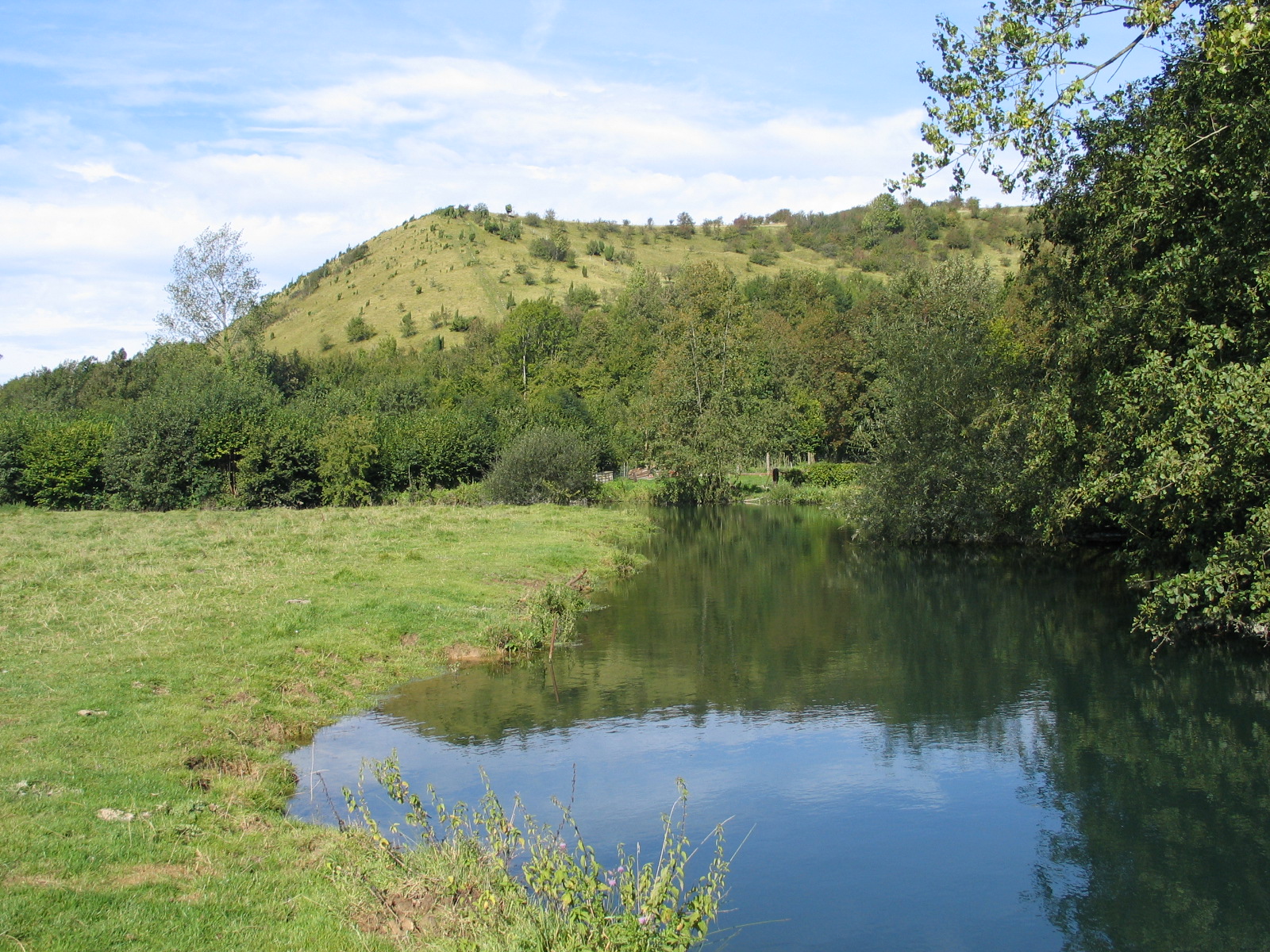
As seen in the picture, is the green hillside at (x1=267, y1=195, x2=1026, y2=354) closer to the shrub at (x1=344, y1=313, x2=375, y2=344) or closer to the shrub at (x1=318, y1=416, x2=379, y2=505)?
the shrub at (x1=344, y1=313, x2=375, y2=344)

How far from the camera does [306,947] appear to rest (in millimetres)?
6797

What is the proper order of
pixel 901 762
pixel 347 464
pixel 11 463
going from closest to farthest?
pixel 901 762 → pixel 11 463 → pixel 347 464

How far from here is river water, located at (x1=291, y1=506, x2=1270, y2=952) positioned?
9.27 metres

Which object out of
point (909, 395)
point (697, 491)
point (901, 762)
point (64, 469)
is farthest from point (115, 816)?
point (697, 491)

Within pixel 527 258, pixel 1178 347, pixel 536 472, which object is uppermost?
pixel 527 258

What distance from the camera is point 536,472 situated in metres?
49.7

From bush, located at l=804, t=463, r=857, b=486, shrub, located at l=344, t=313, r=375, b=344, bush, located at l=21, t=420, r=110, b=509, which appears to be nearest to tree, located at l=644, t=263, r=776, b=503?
bush, located at l=804, t=463, r=857, b=486

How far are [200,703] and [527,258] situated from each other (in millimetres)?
125702

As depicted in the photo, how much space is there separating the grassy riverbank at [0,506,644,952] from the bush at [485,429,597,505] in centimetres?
1854

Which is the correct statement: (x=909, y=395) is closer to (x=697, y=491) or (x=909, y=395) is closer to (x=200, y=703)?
(x=697, y=491)

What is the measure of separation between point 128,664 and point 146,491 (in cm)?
3673

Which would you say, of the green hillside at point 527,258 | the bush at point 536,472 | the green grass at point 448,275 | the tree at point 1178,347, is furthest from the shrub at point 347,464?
the green grass at point 448,275

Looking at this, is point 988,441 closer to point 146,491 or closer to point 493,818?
point 493,818

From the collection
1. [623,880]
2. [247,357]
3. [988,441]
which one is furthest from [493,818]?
[247,357]
